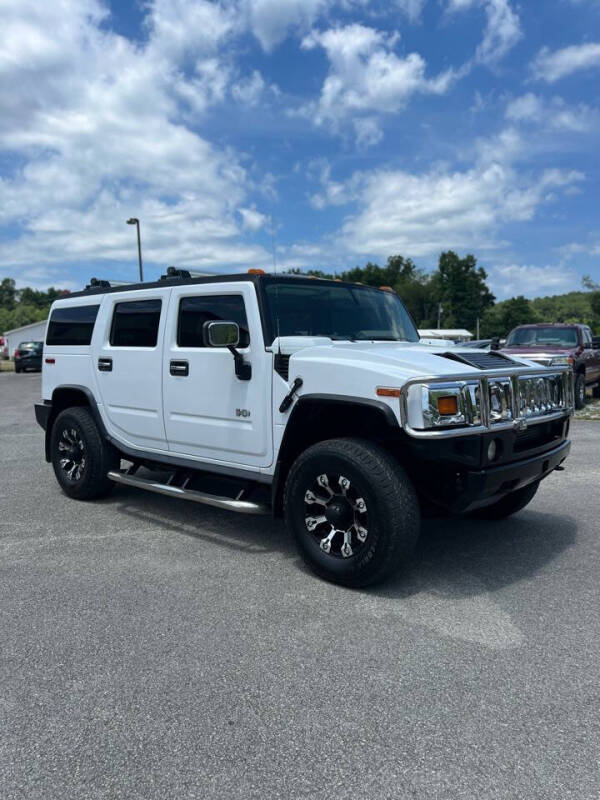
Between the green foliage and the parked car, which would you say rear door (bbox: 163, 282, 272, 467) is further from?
the green foliage

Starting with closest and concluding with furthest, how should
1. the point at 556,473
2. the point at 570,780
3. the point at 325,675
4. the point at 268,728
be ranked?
1. the point at 570,780
2. the point at 268,728
3. the point at 325,675
4. the point at 556,473

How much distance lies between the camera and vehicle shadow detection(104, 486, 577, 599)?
3.95m

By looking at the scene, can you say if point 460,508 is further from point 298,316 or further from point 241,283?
point 241,283

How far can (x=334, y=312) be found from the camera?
15.7 ft

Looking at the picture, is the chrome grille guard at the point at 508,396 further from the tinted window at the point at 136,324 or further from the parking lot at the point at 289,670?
the tinted window at the point at 136,324

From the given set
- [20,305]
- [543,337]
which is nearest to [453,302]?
[20,305]

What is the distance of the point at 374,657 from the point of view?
304cm

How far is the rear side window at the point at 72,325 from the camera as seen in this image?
592cm

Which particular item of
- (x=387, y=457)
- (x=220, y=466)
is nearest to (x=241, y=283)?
(x=220, y=466)

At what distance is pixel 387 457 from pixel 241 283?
1.69 meters

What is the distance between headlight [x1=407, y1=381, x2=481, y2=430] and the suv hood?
0.07 m

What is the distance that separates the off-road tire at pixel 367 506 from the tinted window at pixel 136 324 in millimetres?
1930

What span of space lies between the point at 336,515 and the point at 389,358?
0.97 metres

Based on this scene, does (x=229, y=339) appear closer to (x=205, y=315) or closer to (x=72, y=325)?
(x=205, y=315)
